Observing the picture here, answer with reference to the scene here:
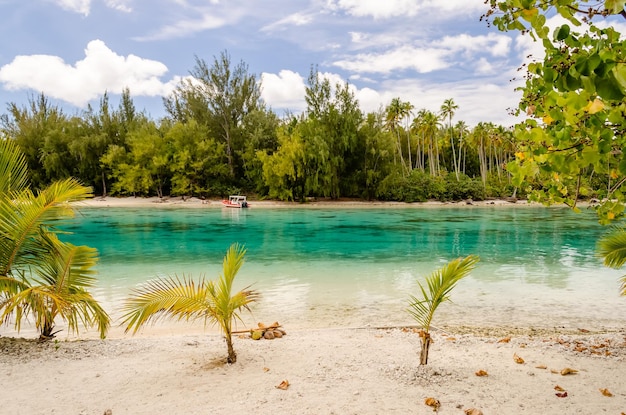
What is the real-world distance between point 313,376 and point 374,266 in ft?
30.8

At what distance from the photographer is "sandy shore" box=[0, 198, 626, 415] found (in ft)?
11.9

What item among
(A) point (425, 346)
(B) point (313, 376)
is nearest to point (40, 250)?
(B) point (313, 376)

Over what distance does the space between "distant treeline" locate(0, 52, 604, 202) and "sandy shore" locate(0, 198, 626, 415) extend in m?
36.2

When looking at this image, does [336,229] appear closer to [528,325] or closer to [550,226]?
[550,226]

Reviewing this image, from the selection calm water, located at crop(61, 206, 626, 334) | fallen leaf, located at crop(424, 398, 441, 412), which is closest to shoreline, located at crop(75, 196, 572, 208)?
calm water, located at crop(61, 206, 626, 334)

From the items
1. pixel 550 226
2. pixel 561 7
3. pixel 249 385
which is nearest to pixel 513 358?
pixel 249 385

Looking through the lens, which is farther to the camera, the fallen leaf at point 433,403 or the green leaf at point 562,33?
the fallen leaf at point 433,403

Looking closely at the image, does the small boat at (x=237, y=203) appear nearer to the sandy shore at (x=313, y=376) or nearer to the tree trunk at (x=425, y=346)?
the sandy shore at (x=313, y=376)

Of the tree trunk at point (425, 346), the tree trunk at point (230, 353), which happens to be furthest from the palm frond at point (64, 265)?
the tree trunk at point (425, 346)

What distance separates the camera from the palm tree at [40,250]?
484 centimetres

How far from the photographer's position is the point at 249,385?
408 cm

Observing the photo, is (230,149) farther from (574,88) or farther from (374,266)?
(574,88)

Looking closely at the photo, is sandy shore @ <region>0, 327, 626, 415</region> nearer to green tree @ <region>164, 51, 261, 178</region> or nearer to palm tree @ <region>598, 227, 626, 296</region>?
palm tree @ <region>598, 227, 626, 296</region>

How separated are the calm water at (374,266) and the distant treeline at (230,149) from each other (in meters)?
16.5
